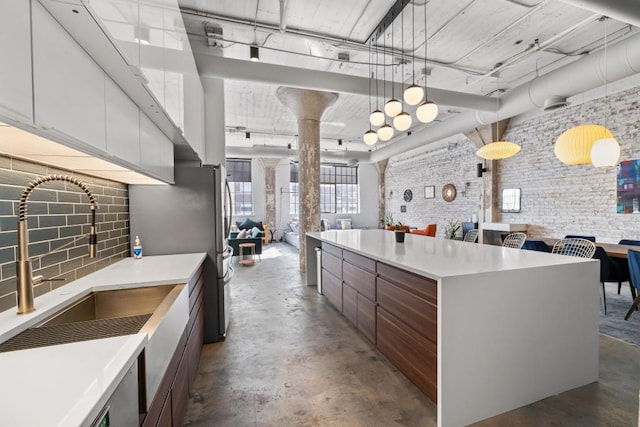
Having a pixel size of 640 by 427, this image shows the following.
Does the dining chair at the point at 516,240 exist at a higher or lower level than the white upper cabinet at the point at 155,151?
lower

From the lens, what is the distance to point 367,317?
276 cm

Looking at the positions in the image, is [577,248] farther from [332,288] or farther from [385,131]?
[332,288]

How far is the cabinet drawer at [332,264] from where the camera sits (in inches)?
137

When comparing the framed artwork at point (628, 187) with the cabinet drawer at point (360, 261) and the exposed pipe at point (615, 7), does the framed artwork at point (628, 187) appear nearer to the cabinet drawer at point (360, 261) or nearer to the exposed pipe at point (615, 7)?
the exposed pipe at point (615, 7)

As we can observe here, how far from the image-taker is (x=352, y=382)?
7.24 feet

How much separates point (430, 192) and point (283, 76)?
706 centimetres

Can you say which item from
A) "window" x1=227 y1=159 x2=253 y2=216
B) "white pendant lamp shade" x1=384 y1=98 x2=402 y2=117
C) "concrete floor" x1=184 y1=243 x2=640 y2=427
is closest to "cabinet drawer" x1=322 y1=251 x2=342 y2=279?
"concrete floor" x1=184 y1=243 x2=640 y2=427

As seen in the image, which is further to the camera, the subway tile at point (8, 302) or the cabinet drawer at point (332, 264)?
the cabinet drawer at point (332, 264)

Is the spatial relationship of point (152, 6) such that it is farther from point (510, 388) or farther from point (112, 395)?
point (510, 388)

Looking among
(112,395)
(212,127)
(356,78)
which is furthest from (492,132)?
(112,395)

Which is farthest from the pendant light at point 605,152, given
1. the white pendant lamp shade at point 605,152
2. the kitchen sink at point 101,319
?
the kitchen sink at point 101,319

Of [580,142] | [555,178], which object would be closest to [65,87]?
[580,142]

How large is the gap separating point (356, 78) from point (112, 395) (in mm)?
4693

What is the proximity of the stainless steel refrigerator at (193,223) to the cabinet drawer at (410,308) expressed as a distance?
1618 mm
